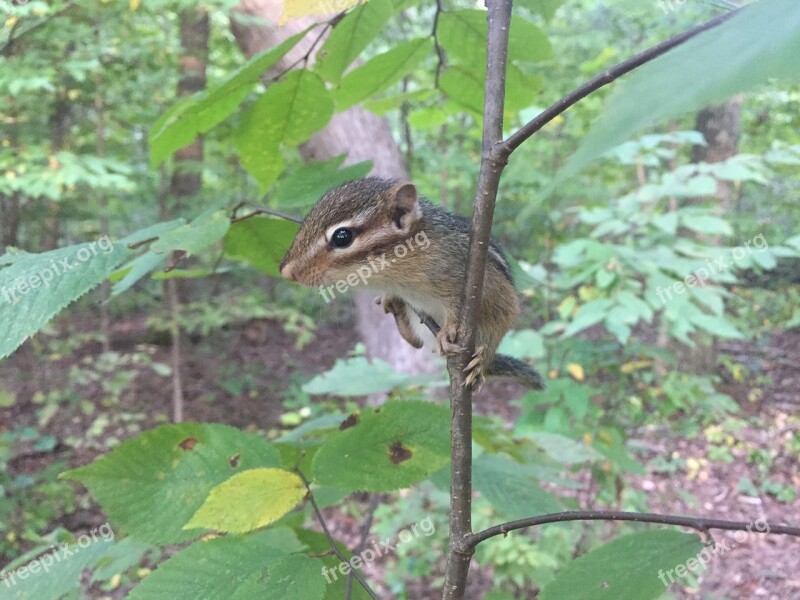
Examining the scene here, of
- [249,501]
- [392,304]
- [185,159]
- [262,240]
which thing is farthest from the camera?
[185,159]

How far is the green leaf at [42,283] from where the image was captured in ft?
2.28

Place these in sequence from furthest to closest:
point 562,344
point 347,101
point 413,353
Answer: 1. point 413,353
2. point 562,344
3. point 347,101

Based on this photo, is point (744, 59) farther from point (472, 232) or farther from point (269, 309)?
point (269, 309)

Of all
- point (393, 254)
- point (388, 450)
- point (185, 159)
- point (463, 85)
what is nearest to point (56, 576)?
point (388, 450)

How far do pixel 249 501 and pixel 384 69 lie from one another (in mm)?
969

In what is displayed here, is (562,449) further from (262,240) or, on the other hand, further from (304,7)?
(304,7)

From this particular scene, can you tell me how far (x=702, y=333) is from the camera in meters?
5.45

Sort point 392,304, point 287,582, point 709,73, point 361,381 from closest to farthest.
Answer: point 709,73 → point 287,582 → point 392,304 → point 361,381

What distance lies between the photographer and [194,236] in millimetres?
880

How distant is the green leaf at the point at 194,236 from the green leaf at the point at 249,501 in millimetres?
358

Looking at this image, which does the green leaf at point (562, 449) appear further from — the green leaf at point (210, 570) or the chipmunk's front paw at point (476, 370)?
the green leaf at point (210, 570)

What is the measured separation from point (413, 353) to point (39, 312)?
278 centimetres

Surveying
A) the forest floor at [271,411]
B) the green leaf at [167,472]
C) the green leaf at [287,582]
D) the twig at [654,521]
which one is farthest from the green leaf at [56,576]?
the forest floor at [271,411]

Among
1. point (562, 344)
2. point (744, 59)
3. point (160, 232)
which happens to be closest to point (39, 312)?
point (160, 232)
